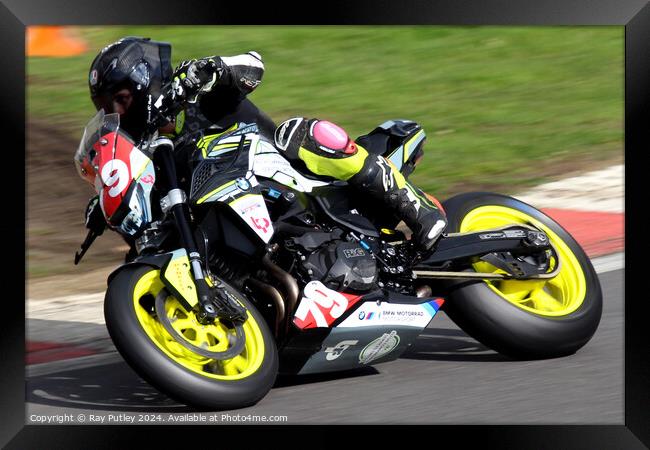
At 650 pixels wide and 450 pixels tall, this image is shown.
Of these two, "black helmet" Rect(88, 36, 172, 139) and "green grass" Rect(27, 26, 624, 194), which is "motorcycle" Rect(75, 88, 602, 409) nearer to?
"black helmet" Rect(88, 36, 172, 139)

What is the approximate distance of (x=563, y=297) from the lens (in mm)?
6488

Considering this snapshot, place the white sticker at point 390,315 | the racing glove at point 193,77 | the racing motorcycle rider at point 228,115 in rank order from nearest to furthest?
the racing glove at point 193,77 → the racing motorcycle rider at point 228,115 → the white sticker at point 390,315

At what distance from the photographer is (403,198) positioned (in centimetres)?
605

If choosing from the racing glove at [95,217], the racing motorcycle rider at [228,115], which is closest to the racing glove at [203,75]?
the racing motorcycle rider at [228,115]

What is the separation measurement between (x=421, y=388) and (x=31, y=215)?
14.5 feet

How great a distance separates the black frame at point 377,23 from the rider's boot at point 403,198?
1.00 metres

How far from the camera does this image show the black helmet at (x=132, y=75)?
559 cm

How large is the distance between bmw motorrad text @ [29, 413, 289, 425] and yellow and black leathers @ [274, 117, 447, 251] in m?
1.20

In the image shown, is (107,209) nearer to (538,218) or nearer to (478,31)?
(538,218)

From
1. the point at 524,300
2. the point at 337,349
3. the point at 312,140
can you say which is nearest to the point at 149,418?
the point at 337,349

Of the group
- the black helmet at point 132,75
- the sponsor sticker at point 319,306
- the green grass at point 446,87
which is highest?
the black helmet at point 132,75

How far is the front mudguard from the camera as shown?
5359mm

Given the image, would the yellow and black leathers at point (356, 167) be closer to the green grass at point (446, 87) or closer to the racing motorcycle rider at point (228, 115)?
the racing motorcycle rider at point (228, 115)

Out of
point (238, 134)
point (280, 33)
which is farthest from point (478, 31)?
point (238, 134)
